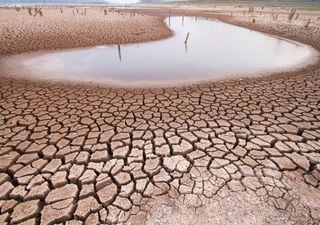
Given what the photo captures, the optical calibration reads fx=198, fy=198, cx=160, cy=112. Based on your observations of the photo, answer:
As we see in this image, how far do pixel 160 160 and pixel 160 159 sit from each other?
0.02m

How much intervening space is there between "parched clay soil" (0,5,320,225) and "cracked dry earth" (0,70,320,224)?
0.6 inches

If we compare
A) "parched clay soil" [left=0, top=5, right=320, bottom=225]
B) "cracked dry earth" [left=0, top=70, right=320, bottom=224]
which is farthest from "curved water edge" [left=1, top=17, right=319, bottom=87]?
"cracked dry earth" [left=0, top=70, right=320, bottom=224]

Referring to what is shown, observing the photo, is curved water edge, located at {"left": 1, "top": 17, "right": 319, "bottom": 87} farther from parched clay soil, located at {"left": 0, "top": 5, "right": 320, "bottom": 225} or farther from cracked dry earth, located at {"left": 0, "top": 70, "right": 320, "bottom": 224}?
cracked dry earth, located at {"left": 0, "top": 70, "right": 320, "bottom": 224}

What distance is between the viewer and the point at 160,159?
304cm

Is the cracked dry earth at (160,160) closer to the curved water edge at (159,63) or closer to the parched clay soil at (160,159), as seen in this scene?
the parched clay soil at (160,159)

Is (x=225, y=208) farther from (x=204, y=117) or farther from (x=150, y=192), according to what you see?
(x=204, y=117)

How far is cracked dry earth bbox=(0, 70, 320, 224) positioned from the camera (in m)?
2.29

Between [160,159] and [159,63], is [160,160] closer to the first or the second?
[160,159]

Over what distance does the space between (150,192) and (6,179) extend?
1.96m

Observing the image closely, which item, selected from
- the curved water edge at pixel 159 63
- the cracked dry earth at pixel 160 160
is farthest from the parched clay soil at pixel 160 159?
the curved water edge at pixel 159 63

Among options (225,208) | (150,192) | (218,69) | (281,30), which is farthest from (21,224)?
(281,30)

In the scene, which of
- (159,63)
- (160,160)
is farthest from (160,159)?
(159,63)

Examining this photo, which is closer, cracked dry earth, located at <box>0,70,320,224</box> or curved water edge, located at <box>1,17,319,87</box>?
cracked dry earth, located at <box>0,70,320,224</box>

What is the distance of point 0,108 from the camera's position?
14.9 feet
